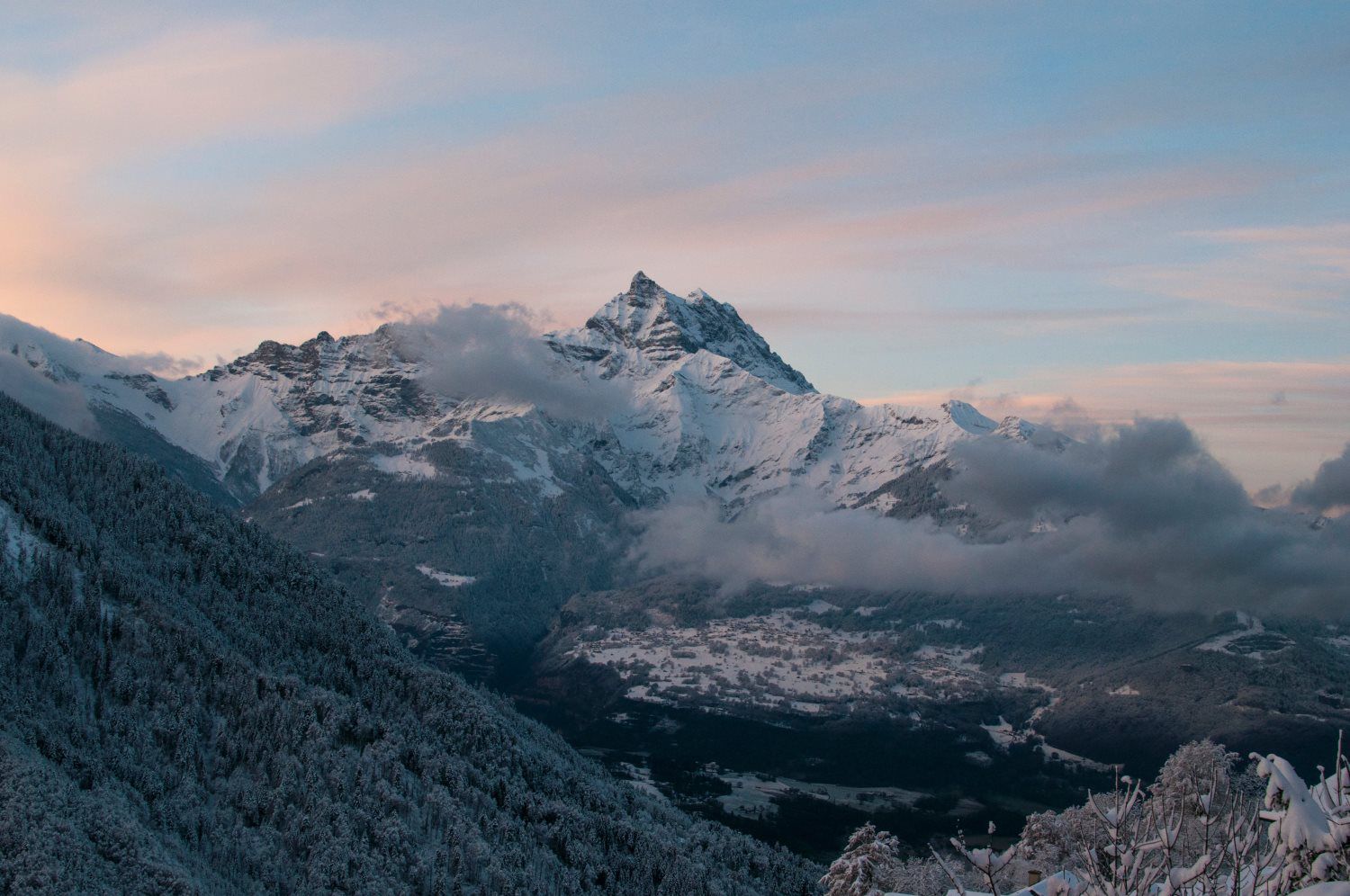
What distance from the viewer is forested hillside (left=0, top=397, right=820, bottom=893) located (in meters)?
101

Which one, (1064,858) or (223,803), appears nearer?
(1064,858)

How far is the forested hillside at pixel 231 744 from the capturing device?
3986 inches

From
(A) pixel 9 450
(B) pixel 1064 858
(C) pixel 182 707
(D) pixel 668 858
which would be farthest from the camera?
(A) pixel 9 450

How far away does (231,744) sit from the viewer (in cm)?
12369

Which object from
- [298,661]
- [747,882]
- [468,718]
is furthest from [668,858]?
[298,661]

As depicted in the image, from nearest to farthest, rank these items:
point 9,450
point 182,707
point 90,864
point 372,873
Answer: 1. point 90,864
2. point 372,873
3. point 182,707
4. point 9,450

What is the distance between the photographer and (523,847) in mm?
135875

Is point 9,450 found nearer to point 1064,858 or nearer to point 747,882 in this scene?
point 747,882

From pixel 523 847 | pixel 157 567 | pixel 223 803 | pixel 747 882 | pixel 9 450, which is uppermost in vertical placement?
pixel 9 450

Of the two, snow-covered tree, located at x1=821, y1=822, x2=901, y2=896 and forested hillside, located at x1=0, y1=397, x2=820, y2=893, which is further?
forested hillside, located at x1=0, y1=397, x2=820, y2=893

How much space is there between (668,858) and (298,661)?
6154 cm

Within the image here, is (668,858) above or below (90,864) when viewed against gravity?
below

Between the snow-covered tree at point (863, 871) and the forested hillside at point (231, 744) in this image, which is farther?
the forested hillside at point (231, 744)

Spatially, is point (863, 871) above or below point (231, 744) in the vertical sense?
above
